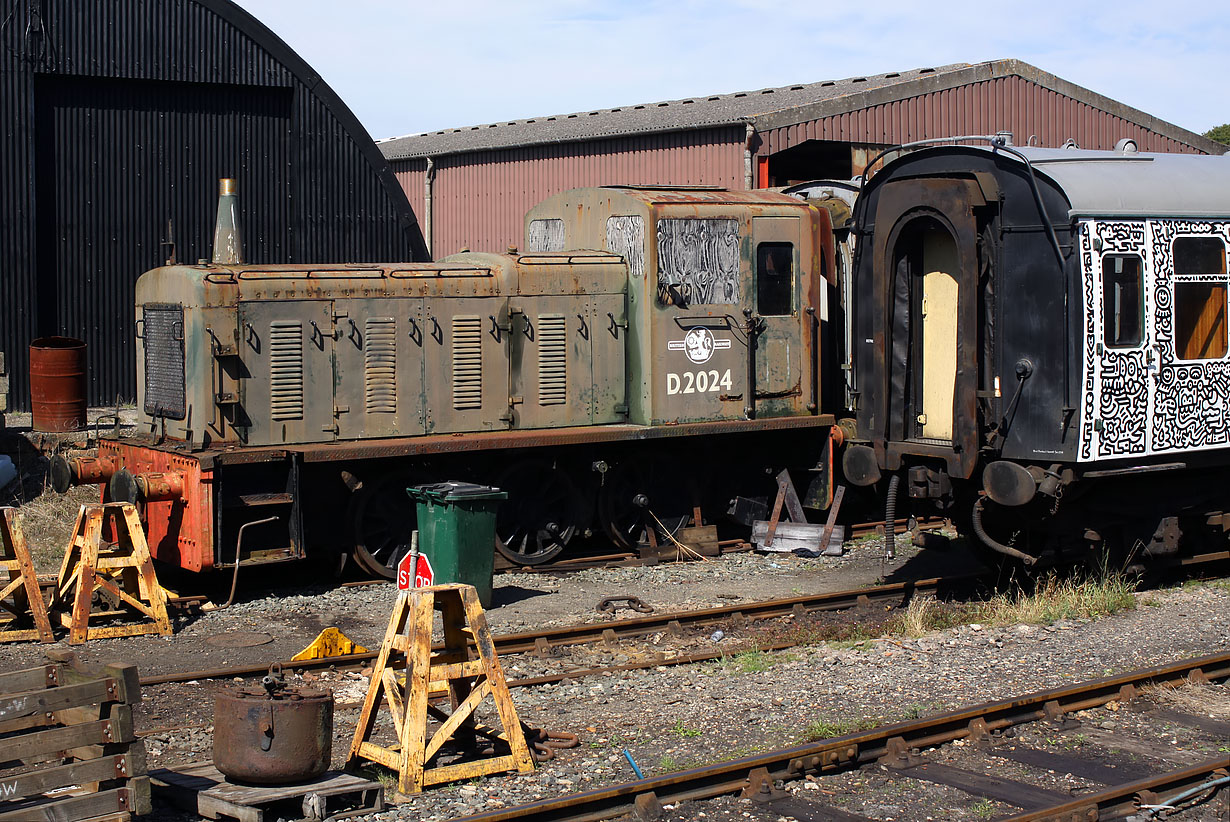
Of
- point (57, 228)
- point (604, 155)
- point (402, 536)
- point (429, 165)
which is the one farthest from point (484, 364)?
point (429, 165)

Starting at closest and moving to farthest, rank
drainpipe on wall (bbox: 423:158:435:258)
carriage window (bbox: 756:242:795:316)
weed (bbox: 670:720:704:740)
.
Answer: weed (bbox: 670:720:704:740) < carriage window (bbox: 756:242:795:316) < drainpipe on wall (bbox: 423:158:435:258)

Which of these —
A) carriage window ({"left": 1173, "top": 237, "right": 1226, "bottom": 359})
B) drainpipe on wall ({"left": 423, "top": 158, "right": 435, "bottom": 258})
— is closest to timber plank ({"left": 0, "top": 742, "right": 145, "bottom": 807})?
carriage window ({"left": 1173, "top": 237, "right": 1226, "bottom": 359})

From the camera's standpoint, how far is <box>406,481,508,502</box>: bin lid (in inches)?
439

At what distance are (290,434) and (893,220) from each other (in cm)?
555

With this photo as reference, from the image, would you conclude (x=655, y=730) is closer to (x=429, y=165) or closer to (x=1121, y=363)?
(x=1121, y=363)

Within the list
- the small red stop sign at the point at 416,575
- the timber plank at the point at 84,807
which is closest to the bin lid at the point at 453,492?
the small red stop sign at the point at 416,575

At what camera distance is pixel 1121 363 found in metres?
10.4

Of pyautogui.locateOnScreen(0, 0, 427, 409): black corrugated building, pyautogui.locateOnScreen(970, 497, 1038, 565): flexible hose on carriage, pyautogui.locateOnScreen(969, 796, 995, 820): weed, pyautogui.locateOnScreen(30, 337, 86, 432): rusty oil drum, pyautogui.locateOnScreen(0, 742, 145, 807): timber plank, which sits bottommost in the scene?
pyautogui.locateOnScreen(969, 796, 995, 820): weed

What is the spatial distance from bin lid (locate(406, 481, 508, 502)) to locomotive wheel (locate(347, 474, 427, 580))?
0.68m

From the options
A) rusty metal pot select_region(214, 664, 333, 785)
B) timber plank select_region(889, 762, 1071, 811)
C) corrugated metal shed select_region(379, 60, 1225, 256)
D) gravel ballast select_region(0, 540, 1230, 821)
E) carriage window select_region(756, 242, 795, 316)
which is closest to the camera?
rusty metal pot select_region(214, 664, 333, 785)

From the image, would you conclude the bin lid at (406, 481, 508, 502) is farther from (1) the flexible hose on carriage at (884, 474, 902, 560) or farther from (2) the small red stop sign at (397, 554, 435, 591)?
(2) the small red stop sign at (397, 554, 435, 591)

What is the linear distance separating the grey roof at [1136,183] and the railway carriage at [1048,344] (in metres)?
0.02

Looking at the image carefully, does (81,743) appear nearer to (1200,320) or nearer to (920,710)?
(920,710)

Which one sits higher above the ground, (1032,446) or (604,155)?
(604,155)
